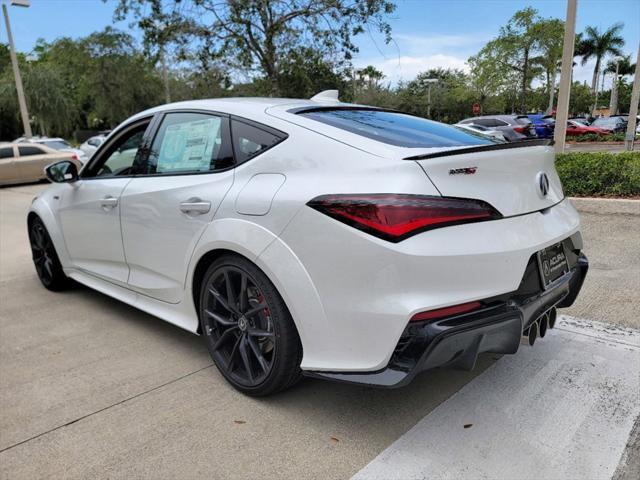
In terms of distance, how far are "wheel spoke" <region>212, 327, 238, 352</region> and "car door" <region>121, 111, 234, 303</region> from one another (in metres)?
0.41

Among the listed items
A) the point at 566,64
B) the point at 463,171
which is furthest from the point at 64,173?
the point at 566,64

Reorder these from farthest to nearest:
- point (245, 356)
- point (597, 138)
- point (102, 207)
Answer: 1. point (597, 138)
2. point (102, 207)
3. point (245, 356)

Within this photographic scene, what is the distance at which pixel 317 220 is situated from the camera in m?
2.26

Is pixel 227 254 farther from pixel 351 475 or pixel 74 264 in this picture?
pixel 74 264

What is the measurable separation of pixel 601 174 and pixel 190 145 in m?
6.09

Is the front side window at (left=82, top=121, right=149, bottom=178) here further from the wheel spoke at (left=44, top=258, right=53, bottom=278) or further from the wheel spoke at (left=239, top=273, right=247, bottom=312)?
the wheel spoke at (left=239, top=273, right=247, bottom=312)

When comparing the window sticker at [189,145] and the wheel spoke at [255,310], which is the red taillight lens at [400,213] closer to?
the wheel spoke at [255,310]

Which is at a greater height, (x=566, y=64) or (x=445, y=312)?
(x=566, y=64)

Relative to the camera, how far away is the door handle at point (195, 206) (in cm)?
281

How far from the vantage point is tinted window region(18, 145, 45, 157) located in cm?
1622

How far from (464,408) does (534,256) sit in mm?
860

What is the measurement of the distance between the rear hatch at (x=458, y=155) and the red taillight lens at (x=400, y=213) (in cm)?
6

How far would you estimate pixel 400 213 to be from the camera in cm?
211

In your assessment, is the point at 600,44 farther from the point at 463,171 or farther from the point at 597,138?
the point at 463,171
